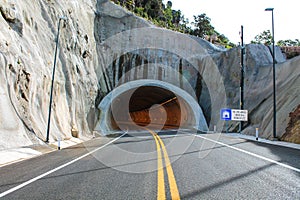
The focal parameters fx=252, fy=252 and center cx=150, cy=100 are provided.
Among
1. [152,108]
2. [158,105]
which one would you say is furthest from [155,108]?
[158,105]

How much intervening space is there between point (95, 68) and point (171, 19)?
45786 mm

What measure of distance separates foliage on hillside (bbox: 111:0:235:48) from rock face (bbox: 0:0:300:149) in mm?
11265

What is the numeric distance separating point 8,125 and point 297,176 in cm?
1115

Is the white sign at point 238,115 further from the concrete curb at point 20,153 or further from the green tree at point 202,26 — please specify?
the green tree at point 202,26

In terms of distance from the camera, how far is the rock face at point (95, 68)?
1391 cm

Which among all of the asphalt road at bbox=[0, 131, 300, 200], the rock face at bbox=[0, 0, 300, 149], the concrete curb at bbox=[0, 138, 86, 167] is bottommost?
the concrete curb at bbox=[0, 138, 86, 167]

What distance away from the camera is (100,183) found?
17.1 ft

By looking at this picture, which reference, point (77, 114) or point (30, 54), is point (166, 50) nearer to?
point (77, 114)

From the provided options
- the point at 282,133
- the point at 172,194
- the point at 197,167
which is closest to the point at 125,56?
the point at 282,133

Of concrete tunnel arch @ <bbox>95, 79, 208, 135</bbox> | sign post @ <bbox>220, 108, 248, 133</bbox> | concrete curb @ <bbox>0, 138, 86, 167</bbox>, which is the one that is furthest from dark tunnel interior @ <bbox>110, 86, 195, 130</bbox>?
concrete curb @ <bbox>0, 138, 86, 167</bbox>

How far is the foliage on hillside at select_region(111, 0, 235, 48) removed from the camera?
1952 inches

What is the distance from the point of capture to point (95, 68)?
101ft

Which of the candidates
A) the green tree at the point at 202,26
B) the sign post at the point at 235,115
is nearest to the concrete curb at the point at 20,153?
the sign post at the point at 235,115

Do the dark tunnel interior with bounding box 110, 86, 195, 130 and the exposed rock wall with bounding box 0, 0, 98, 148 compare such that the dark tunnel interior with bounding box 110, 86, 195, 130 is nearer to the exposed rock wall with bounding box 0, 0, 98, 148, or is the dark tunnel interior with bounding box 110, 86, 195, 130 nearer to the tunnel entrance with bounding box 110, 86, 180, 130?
the tunnel entrance with bounding box 110, 86, 180, 130
